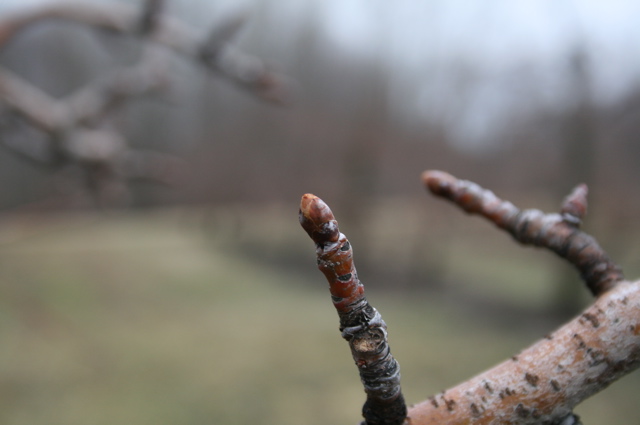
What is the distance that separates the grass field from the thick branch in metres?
1.61

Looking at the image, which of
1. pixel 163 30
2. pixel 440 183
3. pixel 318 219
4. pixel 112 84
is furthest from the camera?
pixel 112 84

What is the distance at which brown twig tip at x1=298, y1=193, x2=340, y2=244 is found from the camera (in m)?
0.21

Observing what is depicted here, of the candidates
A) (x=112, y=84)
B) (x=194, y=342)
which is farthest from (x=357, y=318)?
(x=194, y=342)

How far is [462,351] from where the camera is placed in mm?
2256

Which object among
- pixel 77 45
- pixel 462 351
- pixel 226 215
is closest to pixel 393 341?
pixel 462 351

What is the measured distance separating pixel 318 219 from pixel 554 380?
19 cm

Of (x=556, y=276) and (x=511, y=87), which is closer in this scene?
(x=556, y=276)

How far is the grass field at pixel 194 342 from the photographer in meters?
1.88

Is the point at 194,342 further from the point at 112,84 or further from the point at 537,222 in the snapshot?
the point at 537,222

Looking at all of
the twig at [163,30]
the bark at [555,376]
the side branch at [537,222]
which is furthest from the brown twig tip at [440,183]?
the twig at [163,30]

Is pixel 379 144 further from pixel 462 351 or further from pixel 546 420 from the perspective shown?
pixel 546 420

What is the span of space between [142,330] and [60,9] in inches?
68.3

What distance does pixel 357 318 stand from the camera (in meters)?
0.25

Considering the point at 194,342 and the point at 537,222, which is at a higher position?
the point at 194,342
